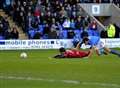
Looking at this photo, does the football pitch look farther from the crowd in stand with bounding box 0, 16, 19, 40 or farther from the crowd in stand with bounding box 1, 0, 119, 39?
the crowd in stand with bounding box 1, 0, 119, 39

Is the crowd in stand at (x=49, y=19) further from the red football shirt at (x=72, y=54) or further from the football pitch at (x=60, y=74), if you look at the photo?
the football pitch at (x=60, y=74)

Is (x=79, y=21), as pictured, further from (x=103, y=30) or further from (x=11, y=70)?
(x=11, y=70)

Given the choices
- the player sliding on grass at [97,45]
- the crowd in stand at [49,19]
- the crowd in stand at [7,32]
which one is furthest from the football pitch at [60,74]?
the crowd in stand at [49,19]

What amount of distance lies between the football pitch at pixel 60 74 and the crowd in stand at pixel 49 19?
1258 cm

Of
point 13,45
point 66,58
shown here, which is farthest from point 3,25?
point 66,58

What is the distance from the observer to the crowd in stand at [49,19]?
35.5 metres

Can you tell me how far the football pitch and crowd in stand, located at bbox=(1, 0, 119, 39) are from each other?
1258 cm

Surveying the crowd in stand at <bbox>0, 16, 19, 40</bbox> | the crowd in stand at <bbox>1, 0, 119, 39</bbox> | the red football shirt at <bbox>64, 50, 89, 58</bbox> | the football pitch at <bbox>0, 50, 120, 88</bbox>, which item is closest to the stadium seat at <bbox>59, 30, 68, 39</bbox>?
the crowd in stand at <bbox>1, 0, 119, 39</bbox>

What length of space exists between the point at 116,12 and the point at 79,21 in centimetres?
571

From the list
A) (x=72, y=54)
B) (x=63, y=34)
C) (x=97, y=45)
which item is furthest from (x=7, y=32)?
(x=72, y=54)

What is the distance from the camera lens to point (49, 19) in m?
37.0

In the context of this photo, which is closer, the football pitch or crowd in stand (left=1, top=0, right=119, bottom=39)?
the football pitch

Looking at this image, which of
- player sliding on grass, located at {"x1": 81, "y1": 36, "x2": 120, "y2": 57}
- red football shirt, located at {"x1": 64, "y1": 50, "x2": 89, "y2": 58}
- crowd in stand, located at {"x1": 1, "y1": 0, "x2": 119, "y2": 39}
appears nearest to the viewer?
red football shirt, located at {"x1": 64, "y1": 50, "x2": 89, "y2": 58}

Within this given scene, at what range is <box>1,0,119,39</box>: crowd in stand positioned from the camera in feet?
117
